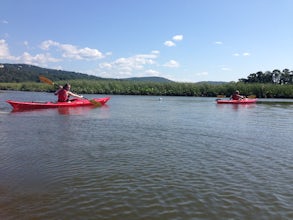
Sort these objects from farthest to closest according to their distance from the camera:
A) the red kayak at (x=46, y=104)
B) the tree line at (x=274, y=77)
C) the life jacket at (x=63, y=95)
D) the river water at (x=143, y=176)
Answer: the tree line at (x=274, y=77)
the life jacket at (x=63, y=95)
the red kayak at (x=46, y=104)
the river water at (x=143, y=176)

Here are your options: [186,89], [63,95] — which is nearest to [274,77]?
[186,89]

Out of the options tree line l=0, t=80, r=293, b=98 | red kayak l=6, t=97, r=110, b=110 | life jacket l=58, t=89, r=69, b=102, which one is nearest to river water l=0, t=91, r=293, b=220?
red kayak l=6, t=97, r=110, b=110

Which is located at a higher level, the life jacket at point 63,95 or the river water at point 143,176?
the life jacket at point 63,95

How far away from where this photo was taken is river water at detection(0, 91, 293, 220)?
5555 mm

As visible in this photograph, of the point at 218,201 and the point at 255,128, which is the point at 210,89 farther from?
the point at 218,201

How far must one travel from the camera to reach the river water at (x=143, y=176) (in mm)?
5555

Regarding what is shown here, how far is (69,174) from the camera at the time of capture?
739 centimetres

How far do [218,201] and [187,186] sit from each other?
92 cm

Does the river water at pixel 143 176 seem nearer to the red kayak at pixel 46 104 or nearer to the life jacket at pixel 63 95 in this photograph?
the red kayak at pixel 46 104

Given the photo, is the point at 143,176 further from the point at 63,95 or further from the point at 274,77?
the point at 274,77

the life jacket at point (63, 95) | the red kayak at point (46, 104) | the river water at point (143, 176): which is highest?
the life jacket at point (63, 95)

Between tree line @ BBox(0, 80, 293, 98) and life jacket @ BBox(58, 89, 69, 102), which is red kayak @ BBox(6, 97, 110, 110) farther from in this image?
tree line @ BBox(0, 80, 293, 98)

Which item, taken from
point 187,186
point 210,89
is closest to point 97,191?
point 187,186

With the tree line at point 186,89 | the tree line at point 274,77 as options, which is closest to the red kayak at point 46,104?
the tree line at point 186,89
